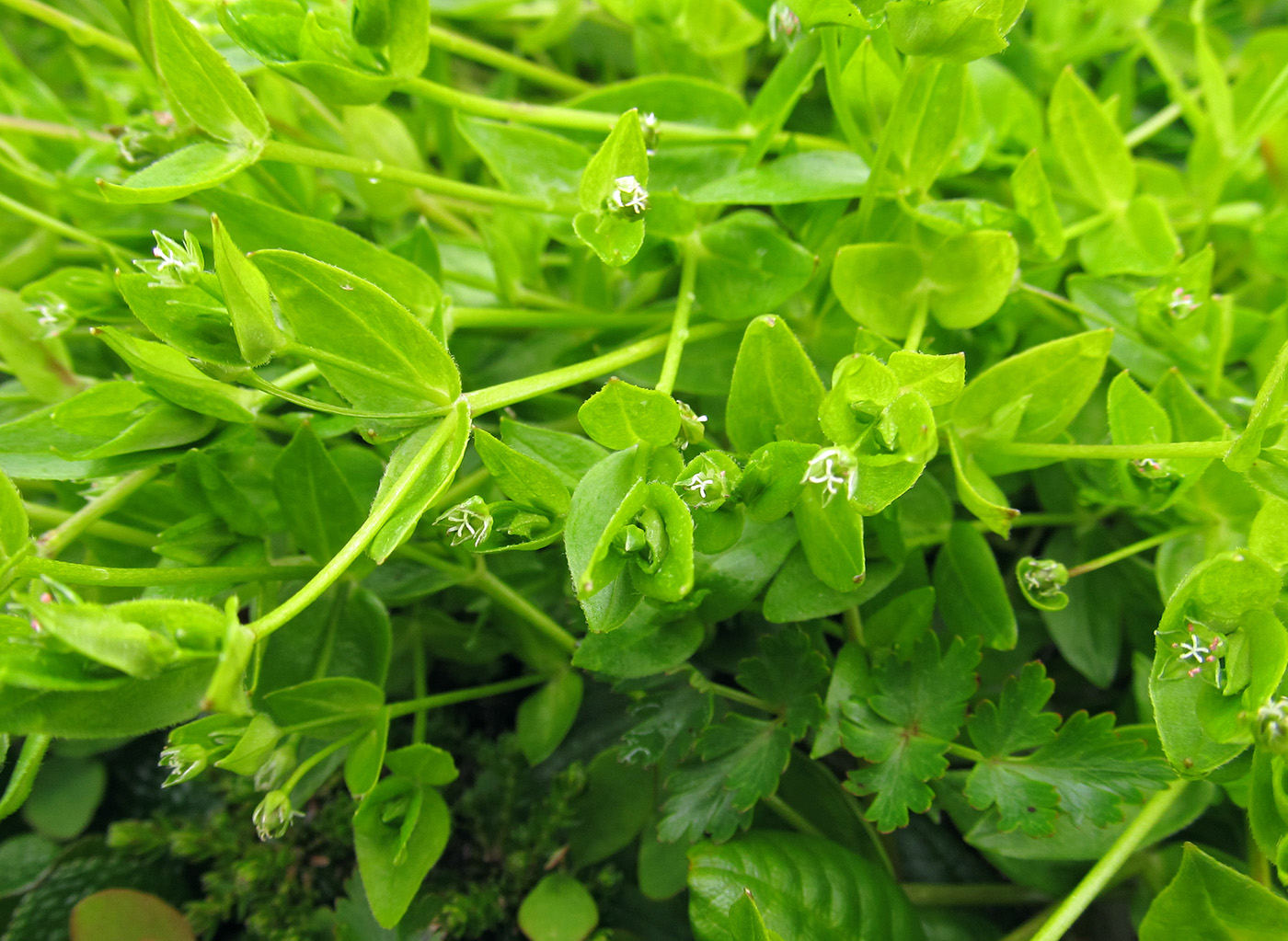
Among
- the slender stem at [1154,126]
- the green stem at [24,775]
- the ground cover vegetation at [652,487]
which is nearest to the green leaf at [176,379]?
the ground cover vegetation at [652,487]

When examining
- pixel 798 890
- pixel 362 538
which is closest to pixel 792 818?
pixel 798 890

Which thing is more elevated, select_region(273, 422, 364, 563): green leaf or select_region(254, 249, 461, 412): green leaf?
select_region(254, 249, 461, 412): green leaf

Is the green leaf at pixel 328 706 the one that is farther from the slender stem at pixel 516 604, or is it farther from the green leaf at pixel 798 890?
the green leaf at pixel 798 890

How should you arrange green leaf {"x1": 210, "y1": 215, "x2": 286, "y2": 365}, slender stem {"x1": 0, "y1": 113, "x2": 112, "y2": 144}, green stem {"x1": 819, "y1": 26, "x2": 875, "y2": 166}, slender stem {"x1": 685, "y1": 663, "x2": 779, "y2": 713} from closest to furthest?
green leaf {"x1": 210, "y1": 215, "x2": 286, "y2": 365} < green stem {"x1": 819, "y1": 26, "x2": 875, "y2": 166} < slender stem {"x1": 685, "y1": 663, "x2": 779, "y2": 713} < slender stem {"x1": 0, "y1": 113, "x2": 112, "y2": 144}

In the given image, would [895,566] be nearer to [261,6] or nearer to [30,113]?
[261,6]

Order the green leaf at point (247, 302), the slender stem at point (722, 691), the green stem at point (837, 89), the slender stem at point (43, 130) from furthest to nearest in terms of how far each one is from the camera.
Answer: the slender stem at point (43, 130), the slender stem at point (722, 691), the green stem at point (837, 89), the green leaf at point (247, 302)

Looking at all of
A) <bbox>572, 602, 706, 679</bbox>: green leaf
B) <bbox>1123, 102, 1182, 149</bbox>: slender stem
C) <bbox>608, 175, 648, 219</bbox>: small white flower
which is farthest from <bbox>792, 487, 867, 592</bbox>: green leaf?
<bbox>1123, 102, 1182, 149</bbox>: slender stem

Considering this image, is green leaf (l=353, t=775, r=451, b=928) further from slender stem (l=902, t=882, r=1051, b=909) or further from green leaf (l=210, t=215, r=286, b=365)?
slender stem (l=902, t=882, r=1051, b=909)
